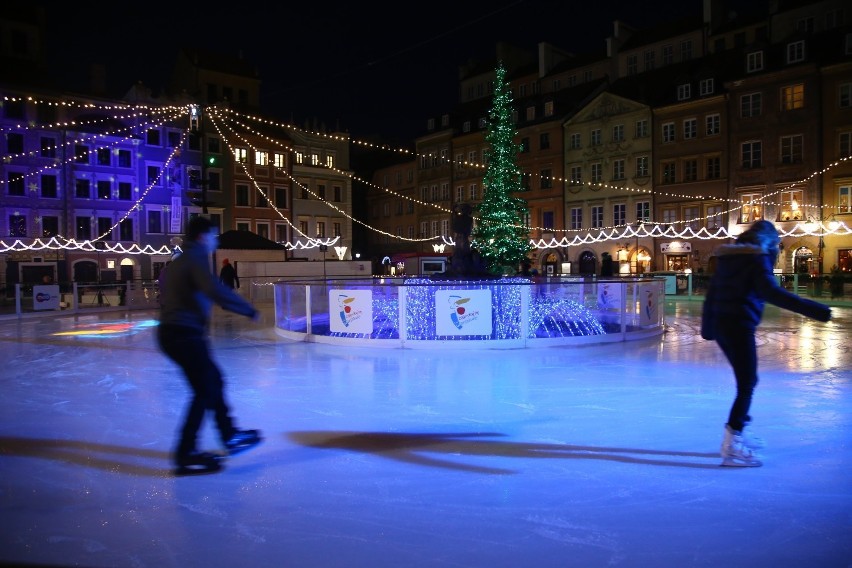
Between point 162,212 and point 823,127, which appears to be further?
point 162,212

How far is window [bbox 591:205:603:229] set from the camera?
45.0 metres

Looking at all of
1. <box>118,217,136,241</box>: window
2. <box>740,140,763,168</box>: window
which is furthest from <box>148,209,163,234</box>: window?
<box>740,140,763,168</box>: window

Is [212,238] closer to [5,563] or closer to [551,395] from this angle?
[5,563]

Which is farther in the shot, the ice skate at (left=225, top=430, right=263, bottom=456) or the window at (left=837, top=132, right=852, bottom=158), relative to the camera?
the window at (left=837, top=132, right=852, bottom=158)

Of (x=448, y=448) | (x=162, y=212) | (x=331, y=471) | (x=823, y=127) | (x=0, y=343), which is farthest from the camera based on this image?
(x=162, y=212)

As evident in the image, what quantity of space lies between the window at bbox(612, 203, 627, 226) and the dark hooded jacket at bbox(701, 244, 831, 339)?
4043 cm

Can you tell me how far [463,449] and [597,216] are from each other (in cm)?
4184

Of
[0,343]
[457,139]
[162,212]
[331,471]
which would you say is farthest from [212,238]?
[457,139]

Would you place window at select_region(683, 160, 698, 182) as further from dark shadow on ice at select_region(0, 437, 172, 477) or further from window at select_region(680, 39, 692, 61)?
dark shadow on ice at select_region(0, 437, 172, 477)

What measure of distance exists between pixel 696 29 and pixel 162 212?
38.7 meters

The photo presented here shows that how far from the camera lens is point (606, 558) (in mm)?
3361

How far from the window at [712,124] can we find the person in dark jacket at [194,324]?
4031 cm

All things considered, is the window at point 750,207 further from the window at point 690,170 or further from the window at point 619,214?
the window at point 619,214

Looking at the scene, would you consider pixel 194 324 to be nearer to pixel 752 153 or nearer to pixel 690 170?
pixel 752 153
